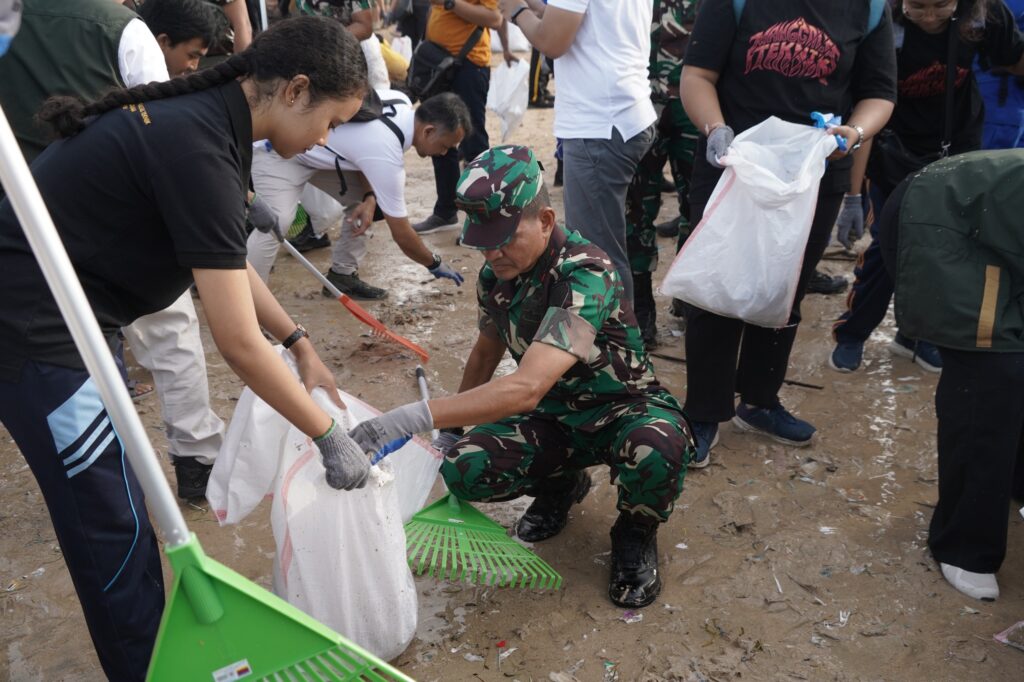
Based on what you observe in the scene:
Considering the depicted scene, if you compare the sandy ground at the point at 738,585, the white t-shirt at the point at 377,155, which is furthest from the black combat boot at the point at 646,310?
the white t-shirt at the point at 377,155

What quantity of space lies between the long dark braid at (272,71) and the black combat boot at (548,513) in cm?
160

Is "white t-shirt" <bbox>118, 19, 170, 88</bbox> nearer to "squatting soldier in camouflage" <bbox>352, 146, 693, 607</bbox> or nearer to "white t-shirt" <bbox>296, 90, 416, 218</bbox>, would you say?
"squatting soldier in camouflage" <bbox>352, 146, 693, 607</bbox>

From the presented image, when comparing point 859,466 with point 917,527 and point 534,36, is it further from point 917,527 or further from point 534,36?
point 534,36

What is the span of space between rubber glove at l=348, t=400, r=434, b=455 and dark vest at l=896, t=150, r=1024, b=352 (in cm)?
151

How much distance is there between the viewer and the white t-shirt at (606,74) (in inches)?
142

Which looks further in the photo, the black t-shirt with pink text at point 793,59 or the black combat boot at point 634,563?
the black t-shirt with pink text at point 793,59

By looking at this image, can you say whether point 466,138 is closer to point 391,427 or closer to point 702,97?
point 702,97

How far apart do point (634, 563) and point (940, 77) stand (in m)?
2.52

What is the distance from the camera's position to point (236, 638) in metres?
1.64

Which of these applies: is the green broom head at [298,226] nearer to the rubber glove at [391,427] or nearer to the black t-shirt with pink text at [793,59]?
the black t-shirt with pink text at [793,59]

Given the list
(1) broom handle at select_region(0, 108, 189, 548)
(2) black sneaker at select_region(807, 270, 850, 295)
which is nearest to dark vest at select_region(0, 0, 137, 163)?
(1) broom handle at select_region(0, 108, 189, 548)

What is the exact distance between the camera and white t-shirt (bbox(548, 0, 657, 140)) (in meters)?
3.62

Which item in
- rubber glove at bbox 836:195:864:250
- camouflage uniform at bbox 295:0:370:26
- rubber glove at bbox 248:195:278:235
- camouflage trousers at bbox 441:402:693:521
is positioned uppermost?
camouflage uniform at bbox 295:0:370:26

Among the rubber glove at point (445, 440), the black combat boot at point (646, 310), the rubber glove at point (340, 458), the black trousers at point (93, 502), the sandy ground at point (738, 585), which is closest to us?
the black trousers at point (93, 502)
